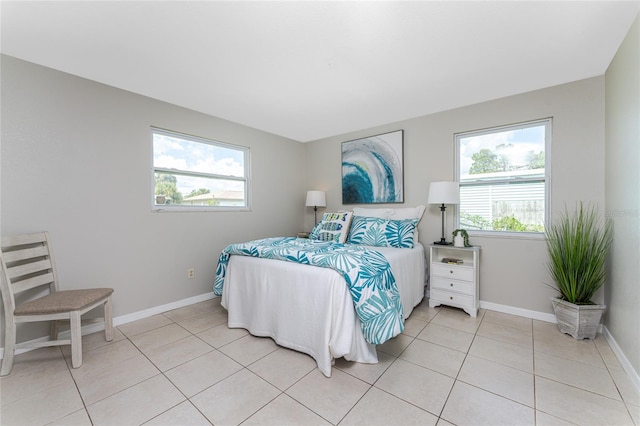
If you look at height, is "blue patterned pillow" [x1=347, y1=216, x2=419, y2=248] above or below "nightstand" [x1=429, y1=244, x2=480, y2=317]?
above

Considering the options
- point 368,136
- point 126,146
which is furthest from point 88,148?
point 368,136

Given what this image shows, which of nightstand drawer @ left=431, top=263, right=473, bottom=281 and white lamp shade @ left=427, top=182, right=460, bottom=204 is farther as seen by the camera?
white lamp shade @ left=427, top=182, right=460, bottom=204

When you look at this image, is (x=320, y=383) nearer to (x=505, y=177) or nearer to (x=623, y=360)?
(x=623, y=360)

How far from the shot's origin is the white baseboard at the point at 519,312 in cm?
257

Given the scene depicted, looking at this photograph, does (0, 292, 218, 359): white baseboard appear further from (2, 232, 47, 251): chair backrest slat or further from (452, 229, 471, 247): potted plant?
(452, 229, 471, 247): potted plant

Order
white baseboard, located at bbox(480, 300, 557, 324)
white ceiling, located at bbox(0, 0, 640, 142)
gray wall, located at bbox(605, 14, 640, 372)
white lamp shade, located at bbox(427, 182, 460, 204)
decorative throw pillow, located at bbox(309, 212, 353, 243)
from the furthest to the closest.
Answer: decorative throw pillow, located at bbox(309, 212, 353, 243), white lamp shade, located at bbox(427, 182, 460, 204), white baseboard, located at bbox(480, 300, 557, 324), gray wall, located at bbox(605, 14, 640, 372), white ceiling, located at bbox(0, 0, 640, 142)

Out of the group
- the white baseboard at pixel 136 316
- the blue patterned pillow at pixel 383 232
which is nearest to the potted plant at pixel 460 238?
the blue patterned pillow at pixel 383 232

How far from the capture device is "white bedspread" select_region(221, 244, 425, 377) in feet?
5.90

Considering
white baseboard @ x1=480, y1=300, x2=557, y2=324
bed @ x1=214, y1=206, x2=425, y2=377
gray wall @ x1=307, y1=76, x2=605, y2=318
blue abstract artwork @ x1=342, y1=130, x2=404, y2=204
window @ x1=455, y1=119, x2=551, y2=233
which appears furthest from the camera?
blue abstract artwork @ x1=342, y1=130, x2=404, y2=204

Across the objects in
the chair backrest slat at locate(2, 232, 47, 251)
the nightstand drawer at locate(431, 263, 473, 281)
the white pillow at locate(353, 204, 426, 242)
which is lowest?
the nightstand drawer at locate(431, 263, 473, 281)

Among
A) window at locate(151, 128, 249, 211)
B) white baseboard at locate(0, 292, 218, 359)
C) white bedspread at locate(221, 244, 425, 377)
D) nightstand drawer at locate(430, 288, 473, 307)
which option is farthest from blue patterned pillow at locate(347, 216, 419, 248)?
white baseboard at locate(0, 292, 218, 359)

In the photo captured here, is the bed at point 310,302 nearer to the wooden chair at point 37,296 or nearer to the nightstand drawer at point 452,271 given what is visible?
the nightstand drawer at point 452,271

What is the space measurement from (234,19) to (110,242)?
7.49ft

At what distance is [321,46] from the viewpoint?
1916 millimetres
